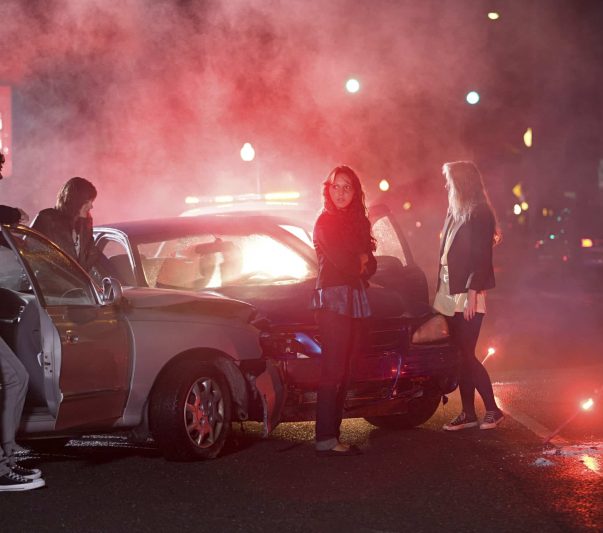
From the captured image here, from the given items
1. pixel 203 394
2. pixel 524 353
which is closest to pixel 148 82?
pixel 524 353

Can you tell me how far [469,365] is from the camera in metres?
7.51

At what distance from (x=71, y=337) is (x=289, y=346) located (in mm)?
1429

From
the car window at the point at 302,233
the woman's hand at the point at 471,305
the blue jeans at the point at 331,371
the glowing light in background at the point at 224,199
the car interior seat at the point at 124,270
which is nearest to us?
the blue jeans at the point at 331,371

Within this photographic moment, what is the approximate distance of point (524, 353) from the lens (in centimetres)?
1220

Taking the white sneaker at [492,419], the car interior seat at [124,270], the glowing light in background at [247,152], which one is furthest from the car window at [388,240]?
the glowing light in background at [247,152]

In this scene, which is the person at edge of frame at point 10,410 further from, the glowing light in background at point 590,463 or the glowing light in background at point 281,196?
the glowing light in background at point 281,196

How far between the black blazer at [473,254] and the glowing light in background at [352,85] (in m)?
15.2

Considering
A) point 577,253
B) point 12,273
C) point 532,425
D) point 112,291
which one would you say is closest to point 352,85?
point 577,253

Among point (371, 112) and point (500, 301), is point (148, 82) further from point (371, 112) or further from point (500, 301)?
point (371, 112)

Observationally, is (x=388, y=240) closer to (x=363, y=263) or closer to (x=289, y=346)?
(x=363, y=263)

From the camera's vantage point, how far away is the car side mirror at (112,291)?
234 inches

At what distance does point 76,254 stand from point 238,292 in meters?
1.10

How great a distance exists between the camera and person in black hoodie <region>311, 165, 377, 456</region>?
650 centimetres

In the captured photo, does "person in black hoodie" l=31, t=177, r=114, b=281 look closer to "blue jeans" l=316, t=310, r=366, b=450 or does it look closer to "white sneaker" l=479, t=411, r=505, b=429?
"blue jeans" l=316, t=310, r=366, b=450
